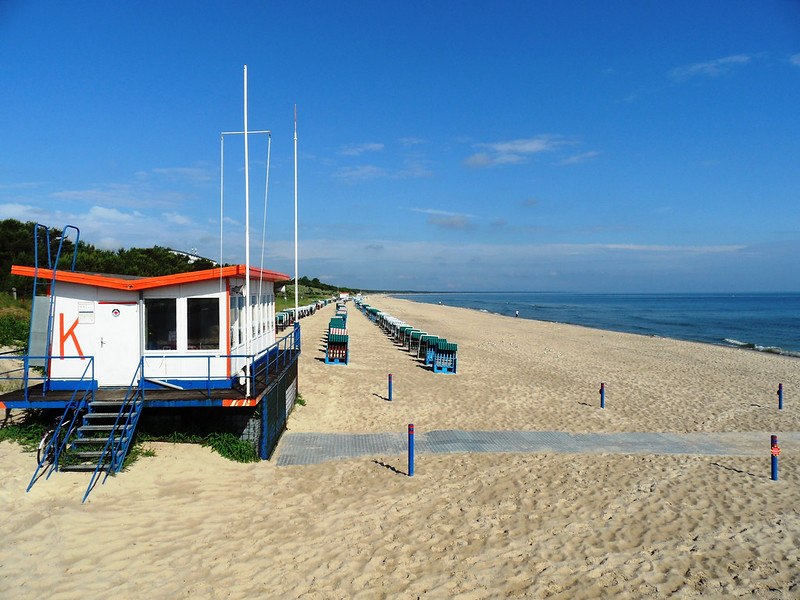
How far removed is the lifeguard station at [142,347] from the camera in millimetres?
8611

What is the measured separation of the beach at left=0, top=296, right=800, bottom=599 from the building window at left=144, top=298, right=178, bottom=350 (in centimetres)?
182

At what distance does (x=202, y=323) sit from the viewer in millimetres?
9547

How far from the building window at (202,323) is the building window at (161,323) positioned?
28 centimetres

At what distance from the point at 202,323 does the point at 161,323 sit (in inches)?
29.4

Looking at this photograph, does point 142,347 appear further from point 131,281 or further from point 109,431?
point 109,431

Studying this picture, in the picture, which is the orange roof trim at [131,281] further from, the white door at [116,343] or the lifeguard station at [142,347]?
the white door at [116,343]

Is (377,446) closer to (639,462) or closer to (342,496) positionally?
(342,496)

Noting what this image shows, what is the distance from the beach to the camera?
550 cm

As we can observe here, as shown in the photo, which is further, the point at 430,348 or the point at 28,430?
the point at 430,348

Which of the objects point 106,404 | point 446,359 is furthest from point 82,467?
point 446,359

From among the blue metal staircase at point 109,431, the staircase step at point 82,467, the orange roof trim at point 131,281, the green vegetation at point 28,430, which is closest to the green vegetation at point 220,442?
the blue metal staircase at point 109,431

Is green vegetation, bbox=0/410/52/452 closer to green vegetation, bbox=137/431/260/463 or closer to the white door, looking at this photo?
the white door

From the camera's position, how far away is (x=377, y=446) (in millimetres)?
10297

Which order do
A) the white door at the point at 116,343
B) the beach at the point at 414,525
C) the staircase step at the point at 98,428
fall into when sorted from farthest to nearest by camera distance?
the white door at the point at 116,343 < the staircase step at the point at 98,428 < the beach at the point at 414,525
